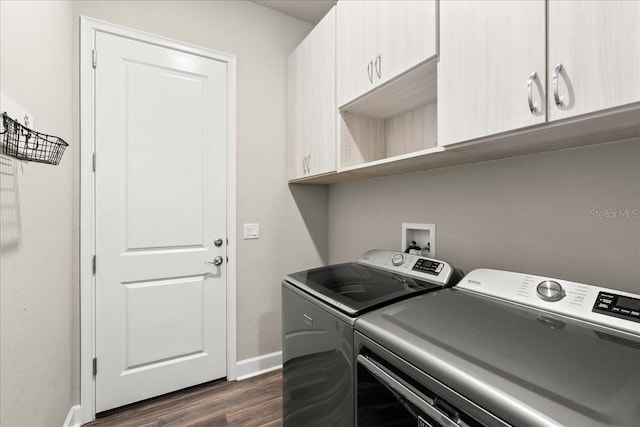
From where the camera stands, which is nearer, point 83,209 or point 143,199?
point 83,209

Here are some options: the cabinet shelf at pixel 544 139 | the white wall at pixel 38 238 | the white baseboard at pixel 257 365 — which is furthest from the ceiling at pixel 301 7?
the white baseboard at pixel 257 365

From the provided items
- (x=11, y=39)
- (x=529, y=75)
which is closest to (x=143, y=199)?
(x=11, y=39)

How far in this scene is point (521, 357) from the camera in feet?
2.29

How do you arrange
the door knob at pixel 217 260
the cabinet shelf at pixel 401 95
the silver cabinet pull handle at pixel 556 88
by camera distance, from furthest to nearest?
the door knob at pixel 217 260, the cabinet shelf at pixel 401 95, the silver cabinet pull handle at pixel 556 88

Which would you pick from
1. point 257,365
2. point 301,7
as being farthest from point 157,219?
point 301,7

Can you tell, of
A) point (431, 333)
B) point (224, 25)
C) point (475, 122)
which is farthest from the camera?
point (224, 25)

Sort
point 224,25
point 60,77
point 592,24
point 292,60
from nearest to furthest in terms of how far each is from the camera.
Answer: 1. point 592,24
2. point 60,77
3. point 224,25
4. point 292,60

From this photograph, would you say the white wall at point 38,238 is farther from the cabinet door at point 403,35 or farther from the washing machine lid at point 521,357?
the cabinet door at point 403,35

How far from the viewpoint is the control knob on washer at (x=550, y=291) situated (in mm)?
964

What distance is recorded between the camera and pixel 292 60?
2252 millimetres

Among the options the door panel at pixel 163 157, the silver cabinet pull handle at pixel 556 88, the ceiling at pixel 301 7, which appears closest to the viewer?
the silver cabinet pull handle at pixel 556 88

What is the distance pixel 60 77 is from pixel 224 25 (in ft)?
3.63

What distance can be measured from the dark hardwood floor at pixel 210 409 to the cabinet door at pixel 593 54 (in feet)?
6.64

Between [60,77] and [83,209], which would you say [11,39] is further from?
[83,209]
